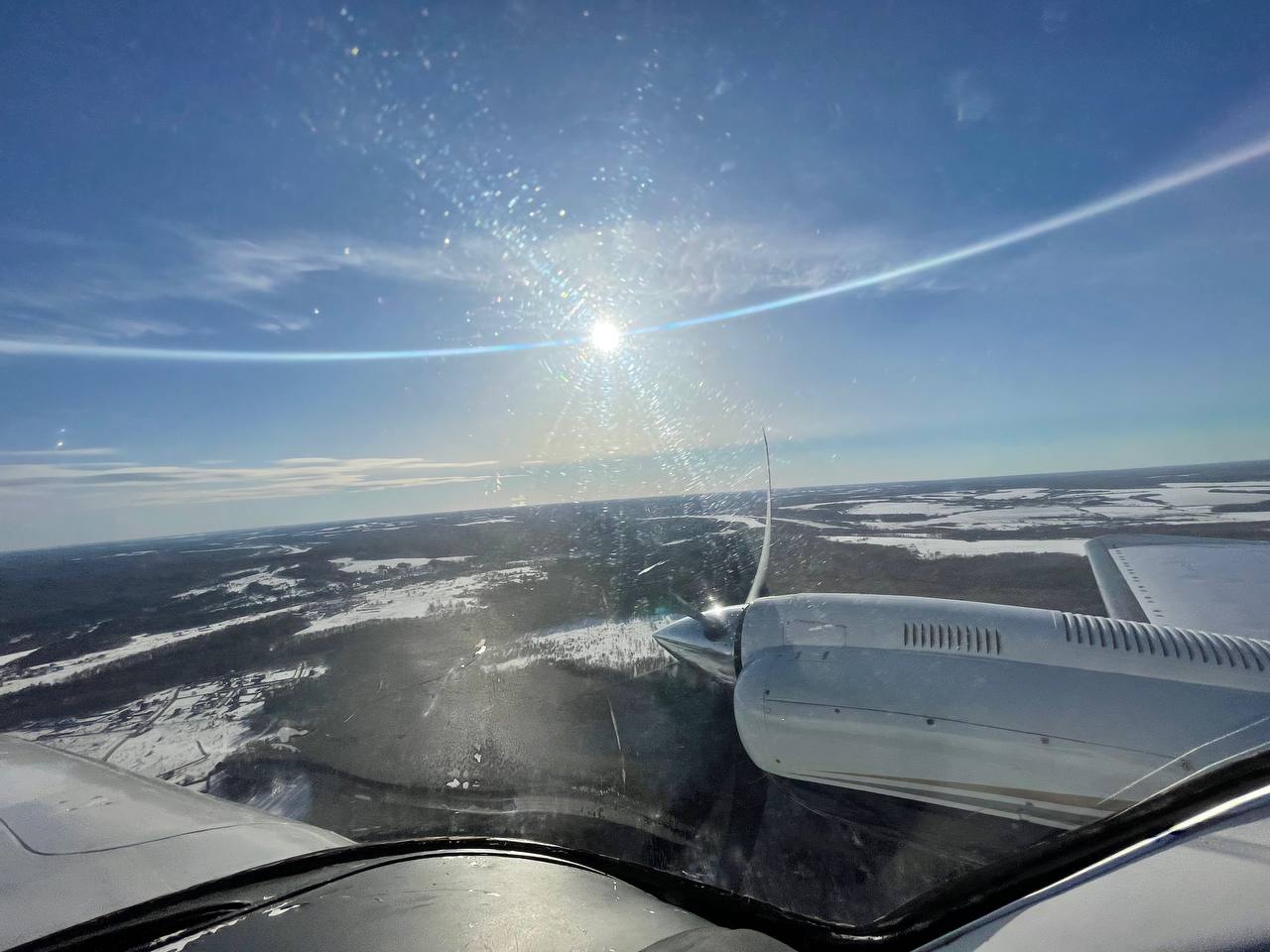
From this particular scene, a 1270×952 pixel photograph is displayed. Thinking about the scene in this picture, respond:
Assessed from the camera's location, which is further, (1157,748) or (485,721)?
(485,721)

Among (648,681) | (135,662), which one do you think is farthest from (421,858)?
(135,662)

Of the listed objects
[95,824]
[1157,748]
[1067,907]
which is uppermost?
[1067,907]

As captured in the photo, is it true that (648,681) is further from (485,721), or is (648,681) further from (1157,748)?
(1157,748)

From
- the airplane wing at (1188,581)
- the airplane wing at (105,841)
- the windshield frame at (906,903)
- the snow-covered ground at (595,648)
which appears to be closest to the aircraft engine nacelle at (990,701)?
the airplane wing at (1188,581)

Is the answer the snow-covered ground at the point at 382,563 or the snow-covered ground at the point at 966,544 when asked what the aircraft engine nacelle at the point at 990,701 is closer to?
the snow-covered ground at the point at 966,544

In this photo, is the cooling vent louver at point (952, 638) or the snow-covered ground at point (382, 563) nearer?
the cooling vent louver at point (952, 638)
